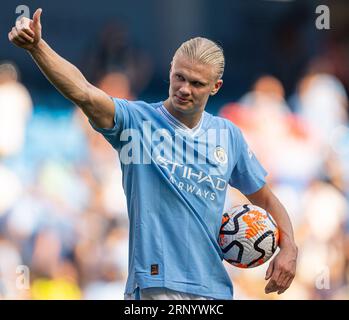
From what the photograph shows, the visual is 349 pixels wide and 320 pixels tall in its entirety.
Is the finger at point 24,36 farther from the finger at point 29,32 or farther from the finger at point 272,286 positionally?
the finger at point 272,286

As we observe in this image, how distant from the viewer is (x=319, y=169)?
11.2m

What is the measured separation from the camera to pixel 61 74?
541 cm

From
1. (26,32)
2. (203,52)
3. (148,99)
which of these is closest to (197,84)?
(203,52)

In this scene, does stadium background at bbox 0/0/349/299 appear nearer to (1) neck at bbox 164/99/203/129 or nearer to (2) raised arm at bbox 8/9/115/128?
(1) neck at bbox 164/99/203/129

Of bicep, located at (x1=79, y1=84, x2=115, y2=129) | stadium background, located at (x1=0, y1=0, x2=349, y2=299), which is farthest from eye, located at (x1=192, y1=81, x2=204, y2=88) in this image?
stadium background, located at (x1=0, y1=0, x2=349, y2=299)

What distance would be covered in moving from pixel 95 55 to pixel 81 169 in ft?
4.52

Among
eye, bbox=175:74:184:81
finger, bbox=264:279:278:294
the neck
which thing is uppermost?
eye, bbox=175:74:184:81

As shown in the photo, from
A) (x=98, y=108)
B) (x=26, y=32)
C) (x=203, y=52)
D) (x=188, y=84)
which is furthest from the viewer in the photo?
(x=203, y=52)

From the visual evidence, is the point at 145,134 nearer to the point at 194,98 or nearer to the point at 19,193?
the point at 194,98

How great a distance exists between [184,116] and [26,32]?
1332 mm

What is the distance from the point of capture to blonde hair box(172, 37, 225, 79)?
600 cm

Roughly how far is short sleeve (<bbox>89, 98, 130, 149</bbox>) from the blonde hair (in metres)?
0.48

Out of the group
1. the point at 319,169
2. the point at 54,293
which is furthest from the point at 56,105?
the point at 319,169

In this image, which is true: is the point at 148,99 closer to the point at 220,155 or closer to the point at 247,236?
the point at 220,155
